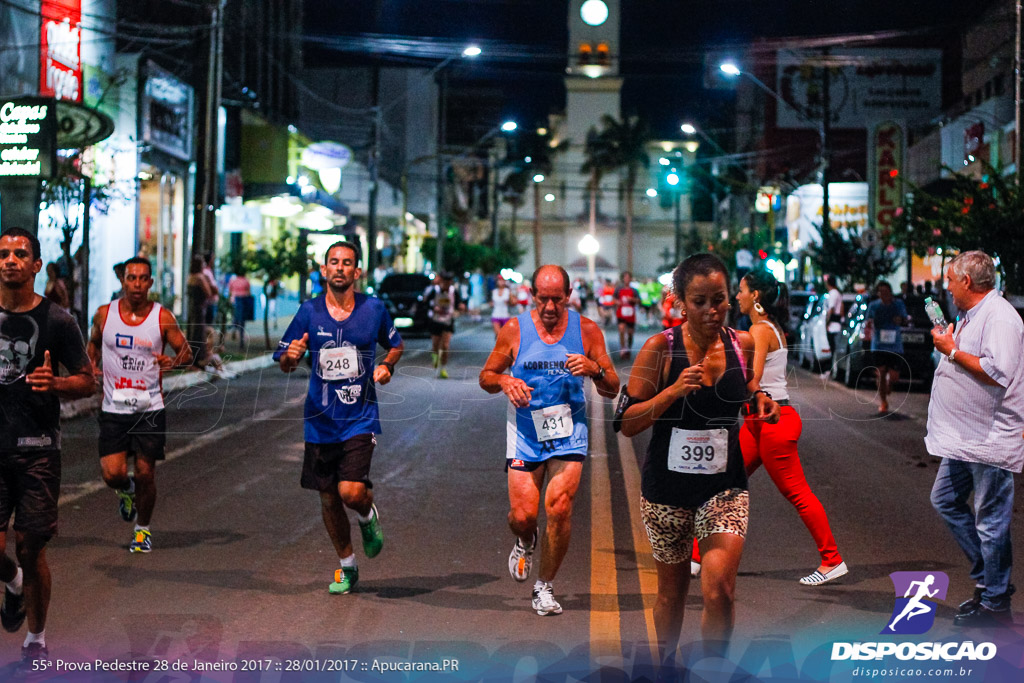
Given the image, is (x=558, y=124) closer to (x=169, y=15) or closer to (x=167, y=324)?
(x=169, y=15)

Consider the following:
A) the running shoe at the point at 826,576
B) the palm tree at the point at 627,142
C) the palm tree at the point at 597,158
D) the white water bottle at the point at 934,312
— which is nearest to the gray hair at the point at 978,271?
the white water bottle at the point at 934,312

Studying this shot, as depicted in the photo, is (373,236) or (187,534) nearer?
(187,534)

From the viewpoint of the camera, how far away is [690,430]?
500cm

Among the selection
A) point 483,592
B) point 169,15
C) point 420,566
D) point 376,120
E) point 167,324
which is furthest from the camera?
point 376,120

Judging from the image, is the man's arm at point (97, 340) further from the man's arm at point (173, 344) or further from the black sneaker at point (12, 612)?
the black sneaker at point (12, 612)

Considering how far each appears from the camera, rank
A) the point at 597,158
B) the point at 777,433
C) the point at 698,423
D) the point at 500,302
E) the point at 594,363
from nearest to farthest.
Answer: the point at 698,423
the point at 594,363
the point at 777,433
the point at 500,302
the point at 597,158

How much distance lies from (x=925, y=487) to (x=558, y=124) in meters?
107

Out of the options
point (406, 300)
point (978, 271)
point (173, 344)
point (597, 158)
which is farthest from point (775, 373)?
point (597, 158)

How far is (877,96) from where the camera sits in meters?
64.1

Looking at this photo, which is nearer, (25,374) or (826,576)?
(25,374)

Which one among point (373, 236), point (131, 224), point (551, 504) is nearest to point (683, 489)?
point (551, 504)

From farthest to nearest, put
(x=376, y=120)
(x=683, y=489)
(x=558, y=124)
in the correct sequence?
1. (x=558, y=124)
2. (x=376, y=120)
3. (x=683, y=489)

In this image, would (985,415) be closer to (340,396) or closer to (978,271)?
(978,271)

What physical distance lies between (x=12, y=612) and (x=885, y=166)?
128 ft
